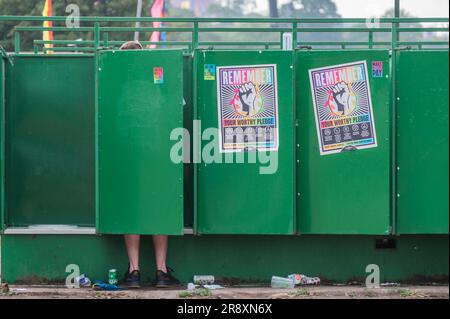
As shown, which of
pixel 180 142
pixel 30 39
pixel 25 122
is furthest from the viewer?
pixel 30 39

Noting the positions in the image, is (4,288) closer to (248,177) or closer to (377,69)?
(248,177)

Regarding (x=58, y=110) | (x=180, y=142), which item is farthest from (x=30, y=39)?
(x=180, y=142)

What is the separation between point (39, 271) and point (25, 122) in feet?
4.99

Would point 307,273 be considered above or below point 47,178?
below

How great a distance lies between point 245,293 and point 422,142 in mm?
2233

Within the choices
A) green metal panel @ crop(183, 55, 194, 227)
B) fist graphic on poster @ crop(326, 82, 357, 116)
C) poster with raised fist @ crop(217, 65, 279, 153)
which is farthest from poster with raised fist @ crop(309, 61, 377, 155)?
green metal panel @ crop(183, 55, 194, 227)

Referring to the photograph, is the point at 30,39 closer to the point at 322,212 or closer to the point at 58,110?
the point at 58,110

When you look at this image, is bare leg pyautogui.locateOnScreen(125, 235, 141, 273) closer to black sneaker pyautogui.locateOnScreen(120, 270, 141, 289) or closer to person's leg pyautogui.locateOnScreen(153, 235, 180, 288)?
black sneaker pyautogui.locateOnScreen(120, 270, 141, 289)

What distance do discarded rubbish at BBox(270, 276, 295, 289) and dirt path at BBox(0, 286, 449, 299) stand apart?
110mm

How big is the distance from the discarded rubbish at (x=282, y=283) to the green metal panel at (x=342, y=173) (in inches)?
21.8

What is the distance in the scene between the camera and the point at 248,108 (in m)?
8.58

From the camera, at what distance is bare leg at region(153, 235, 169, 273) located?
8.71m
